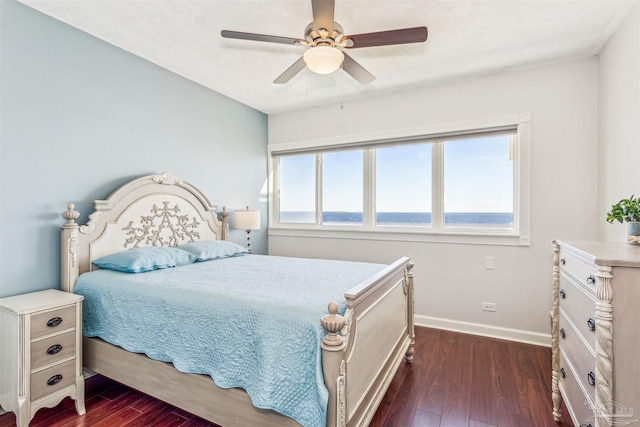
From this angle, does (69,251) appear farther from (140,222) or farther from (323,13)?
(323,13)

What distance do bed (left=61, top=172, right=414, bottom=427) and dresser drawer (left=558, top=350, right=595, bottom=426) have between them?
1.02m

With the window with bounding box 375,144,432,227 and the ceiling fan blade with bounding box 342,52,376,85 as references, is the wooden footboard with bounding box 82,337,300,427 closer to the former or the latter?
the ceiling fan blade with bounding box 342,52,376,85

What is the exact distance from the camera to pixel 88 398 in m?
2.18

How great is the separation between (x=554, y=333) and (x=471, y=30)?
229cm

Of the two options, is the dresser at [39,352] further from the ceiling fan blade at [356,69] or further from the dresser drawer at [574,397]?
the dresser drawer at [574,397]

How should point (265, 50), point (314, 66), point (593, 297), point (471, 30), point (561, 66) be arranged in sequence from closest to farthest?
point (593, 297), point (314, 66), point (471, 30), point (265, 50), point (561, 66)

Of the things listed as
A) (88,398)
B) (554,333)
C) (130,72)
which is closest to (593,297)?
(554,333)

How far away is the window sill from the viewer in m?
3.19

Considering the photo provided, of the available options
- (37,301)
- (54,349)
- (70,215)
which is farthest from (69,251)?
(54,349)

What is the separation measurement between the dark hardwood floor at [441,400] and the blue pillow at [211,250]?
3.79ft

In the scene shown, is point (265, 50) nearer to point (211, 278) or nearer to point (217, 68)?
point (217, 68)

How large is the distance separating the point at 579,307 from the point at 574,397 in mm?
532

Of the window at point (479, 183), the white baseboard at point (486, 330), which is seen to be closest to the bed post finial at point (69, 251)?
the white baseboard at point (486, 330)

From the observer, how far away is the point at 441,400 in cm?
214
